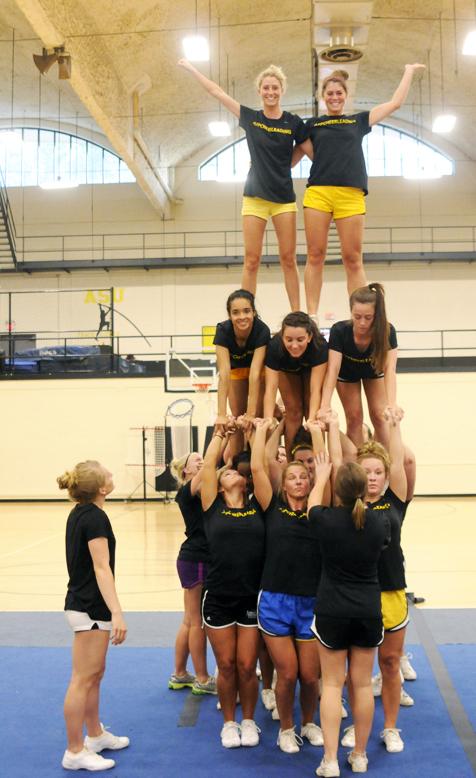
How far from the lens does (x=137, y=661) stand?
6035 mm

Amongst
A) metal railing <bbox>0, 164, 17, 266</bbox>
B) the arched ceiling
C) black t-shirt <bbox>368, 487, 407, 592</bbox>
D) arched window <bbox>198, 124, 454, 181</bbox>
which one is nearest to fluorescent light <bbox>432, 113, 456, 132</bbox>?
the arched ceiling

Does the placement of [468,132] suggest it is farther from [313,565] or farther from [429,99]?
[313,565]

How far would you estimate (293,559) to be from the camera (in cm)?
421

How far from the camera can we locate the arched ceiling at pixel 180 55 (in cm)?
1262

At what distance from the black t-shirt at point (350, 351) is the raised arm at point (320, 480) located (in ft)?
2.29

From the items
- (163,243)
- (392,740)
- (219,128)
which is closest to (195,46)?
(219,128)

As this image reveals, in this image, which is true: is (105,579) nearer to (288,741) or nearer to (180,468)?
(288,741)

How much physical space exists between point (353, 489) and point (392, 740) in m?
1.77

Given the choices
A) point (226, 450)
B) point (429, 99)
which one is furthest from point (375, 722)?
point (429, 99)

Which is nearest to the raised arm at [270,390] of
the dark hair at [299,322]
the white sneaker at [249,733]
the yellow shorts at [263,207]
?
the dark hair at [299,322]

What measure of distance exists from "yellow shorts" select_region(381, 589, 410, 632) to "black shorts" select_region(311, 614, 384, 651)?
16.1 inches

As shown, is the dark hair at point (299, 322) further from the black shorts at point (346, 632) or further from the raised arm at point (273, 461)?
the black shorts at point (346, 632)

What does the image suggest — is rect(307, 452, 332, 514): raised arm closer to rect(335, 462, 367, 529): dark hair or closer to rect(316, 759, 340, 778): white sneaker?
rect(335, 462, 367, 529): dark hair

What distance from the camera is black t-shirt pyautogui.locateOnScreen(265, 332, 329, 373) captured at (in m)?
4.47
